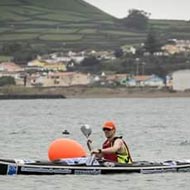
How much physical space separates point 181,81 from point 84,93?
16801 millimetres

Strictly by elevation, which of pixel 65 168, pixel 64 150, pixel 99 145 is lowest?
pixel 65 168

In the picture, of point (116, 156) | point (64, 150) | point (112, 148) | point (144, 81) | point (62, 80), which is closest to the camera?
point (112, 148)

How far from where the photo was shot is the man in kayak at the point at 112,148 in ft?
99.5

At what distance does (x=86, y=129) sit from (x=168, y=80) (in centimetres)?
15200

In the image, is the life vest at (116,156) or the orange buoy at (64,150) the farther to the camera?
the orange buoy at (64,150)

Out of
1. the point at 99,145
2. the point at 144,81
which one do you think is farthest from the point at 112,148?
the point at 144,81

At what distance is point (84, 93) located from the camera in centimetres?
18062

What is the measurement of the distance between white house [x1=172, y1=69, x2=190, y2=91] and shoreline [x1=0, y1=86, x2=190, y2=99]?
4.87ft

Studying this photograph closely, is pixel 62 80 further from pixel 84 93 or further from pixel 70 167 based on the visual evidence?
pixel 70 167

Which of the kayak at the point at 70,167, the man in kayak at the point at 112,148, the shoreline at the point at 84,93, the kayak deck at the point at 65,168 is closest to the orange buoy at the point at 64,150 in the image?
the kayak at the point at 70,167

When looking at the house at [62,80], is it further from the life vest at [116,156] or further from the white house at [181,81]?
the life vest at [116,156]

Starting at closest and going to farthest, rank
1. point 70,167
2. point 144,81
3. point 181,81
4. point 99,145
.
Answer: point 70,167 → point 99,145 → point 181,81 → point 144,81

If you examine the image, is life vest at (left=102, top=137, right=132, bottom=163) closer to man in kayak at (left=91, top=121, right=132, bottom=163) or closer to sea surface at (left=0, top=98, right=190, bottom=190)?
man in kayak at (left=91, top=121, right=132, bottom=163)

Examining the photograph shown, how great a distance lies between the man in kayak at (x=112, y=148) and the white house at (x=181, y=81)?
147496 millimetres
